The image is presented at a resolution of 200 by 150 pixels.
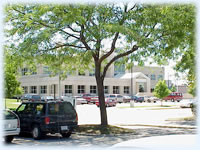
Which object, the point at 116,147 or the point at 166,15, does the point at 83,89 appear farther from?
the point at 116,147

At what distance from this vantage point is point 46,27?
1525 centimetres

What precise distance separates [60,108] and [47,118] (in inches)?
30.8

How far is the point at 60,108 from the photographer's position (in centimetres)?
1363

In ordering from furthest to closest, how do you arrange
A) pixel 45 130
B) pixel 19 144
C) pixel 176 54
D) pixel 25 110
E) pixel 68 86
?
pixel 68 86, pixel 176 54, pixel 25 110, pixel 45 130, pixel 19 144

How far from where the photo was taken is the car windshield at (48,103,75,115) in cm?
1340

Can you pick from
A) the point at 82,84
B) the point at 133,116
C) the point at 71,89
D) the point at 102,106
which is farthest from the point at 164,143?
the point at 82,84

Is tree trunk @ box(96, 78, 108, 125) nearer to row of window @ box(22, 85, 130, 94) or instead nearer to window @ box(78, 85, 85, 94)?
row of window @ box(22, 85, 130, 94)

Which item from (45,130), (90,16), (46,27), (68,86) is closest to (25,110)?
(45,130)

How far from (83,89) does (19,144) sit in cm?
6163

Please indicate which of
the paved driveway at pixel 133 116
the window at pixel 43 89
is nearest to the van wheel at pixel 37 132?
the paved driveway at pixel 133 116

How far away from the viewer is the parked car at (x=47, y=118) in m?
13.2

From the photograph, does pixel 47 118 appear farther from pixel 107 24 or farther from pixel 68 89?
pixel 68 89

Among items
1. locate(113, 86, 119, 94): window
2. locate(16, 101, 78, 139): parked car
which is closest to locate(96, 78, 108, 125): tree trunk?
locate(16, 101, 78, 139): parked car

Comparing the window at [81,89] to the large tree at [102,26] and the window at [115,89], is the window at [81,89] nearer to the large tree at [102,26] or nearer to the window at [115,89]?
the window at [115,89]
